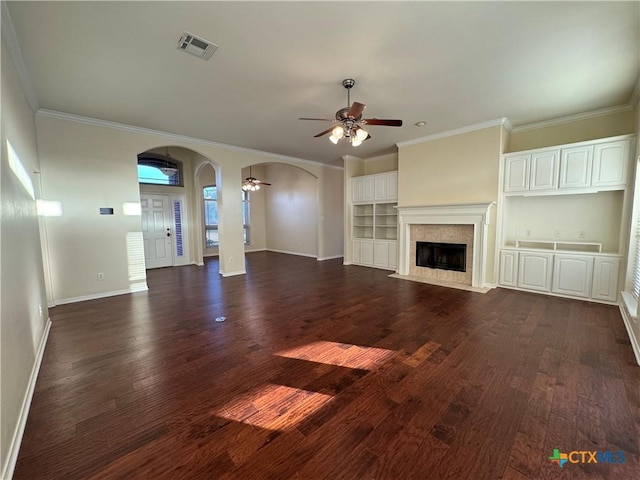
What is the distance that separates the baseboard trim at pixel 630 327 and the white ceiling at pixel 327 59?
2908 mm

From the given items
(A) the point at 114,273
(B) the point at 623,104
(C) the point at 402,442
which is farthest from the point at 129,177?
(B) the point at 623,104

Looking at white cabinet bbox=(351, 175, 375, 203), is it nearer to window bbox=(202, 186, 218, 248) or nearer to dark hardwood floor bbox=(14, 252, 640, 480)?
dark hardwood floor bbox=(14, 252, 640, 480)

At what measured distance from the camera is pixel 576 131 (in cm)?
448

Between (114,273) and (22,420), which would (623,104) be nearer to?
(22,420)

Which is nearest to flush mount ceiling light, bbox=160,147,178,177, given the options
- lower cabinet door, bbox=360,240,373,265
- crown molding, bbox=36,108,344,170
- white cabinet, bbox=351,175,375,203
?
crown molding, bbox=36,108,344,170

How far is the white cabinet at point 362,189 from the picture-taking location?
7.12m

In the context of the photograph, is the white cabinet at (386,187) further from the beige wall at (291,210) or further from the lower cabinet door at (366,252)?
the beige wall at (291,210)

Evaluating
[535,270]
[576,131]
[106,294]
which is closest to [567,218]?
[535,270]

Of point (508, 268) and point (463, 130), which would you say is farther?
point (463, 130)

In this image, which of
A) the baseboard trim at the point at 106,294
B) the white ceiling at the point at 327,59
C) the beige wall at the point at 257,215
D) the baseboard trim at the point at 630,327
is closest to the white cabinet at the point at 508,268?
the baseboard trim at the point at 630,327

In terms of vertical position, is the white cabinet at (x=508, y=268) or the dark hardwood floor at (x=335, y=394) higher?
the white cabinet at (x=508, y=268)

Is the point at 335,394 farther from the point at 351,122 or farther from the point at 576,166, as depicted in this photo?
the point at 576,166

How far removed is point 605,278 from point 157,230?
31.0ft

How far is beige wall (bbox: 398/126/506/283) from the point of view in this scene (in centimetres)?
486
